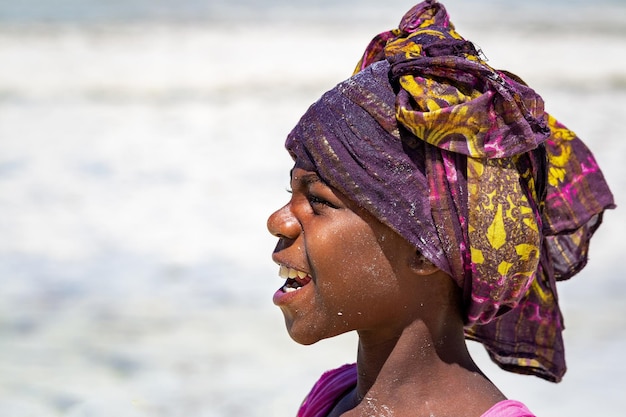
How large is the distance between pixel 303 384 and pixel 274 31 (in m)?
11.4

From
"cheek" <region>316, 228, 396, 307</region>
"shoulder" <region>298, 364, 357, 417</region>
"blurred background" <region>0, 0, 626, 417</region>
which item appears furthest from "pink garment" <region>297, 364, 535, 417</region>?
"blurred background" <region>0, 0, 626, 417</region>

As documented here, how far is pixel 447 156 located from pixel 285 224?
1.30 ft

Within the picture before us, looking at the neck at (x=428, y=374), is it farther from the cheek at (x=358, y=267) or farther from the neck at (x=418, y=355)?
the cheek at (x=358, y=267)

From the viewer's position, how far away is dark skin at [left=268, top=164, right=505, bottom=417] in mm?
2094

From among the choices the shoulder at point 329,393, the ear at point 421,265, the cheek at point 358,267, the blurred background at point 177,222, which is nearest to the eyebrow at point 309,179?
the cheek at point 358,267

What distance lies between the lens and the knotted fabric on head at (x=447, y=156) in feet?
6.55

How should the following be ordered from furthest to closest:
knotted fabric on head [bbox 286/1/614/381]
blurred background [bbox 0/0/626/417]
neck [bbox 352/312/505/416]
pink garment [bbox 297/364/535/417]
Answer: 1. blurred background [bbox 0/0/626/417]
2. pink garment [bbox 297/364/535/417]
3. neck [bbox 352/312/505/416]
4. knotted fabric on head [bbox 286/1/614/381]

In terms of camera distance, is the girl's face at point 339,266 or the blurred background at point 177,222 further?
A: the blurred background at point 177,222

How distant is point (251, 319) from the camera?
561 centimetres

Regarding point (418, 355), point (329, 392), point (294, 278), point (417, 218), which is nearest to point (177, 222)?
point (329, 392)

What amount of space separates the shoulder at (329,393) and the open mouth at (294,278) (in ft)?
1.23

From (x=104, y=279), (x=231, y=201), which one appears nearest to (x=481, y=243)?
(x=104, y=279)

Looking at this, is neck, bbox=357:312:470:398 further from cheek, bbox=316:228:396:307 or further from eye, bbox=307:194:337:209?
eye, bbox=307:194:337:209

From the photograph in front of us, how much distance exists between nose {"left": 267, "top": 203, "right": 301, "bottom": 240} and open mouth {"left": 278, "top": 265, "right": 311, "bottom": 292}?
74 mm
